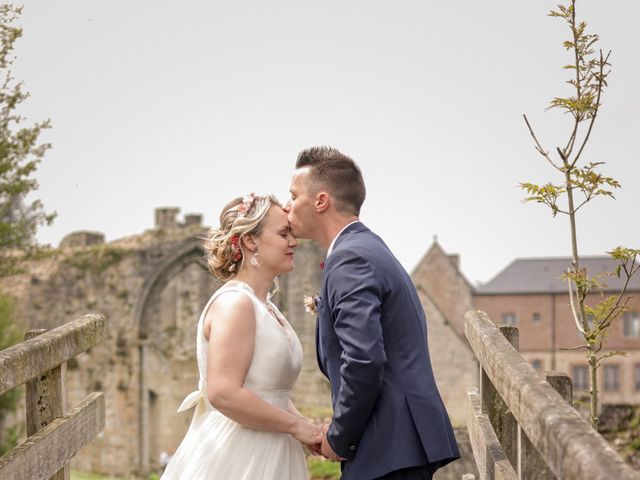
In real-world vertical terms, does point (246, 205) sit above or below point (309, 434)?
above

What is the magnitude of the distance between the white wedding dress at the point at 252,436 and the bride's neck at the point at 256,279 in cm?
7

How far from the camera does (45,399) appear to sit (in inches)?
212

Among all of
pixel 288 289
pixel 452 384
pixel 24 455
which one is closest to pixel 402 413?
pixel 24 455

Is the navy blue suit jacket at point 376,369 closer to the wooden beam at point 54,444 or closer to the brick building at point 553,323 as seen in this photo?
the wooden beam at point 54,444

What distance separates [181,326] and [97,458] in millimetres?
3808

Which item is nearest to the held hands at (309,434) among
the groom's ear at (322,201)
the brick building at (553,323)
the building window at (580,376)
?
the groom's ear at (322,201)

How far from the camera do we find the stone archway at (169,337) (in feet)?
91.0

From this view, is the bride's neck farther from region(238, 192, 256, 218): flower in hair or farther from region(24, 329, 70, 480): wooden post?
region(24, 329, 70, 480): wooden post

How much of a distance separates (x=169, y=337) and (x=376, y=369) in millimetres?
24446

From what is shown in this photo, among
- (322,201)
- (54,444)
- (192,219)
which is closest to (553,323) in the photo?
(192,219)

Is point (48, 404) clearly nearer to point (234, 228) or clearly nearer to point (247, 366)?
point (247, 366)

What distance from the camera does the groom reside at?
432 centimetres

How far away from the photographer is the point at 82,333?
5809 millimetres

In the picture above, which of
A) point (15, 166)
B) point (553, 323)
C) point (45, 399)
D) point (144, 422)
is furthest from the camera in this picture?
point (553, 323)
